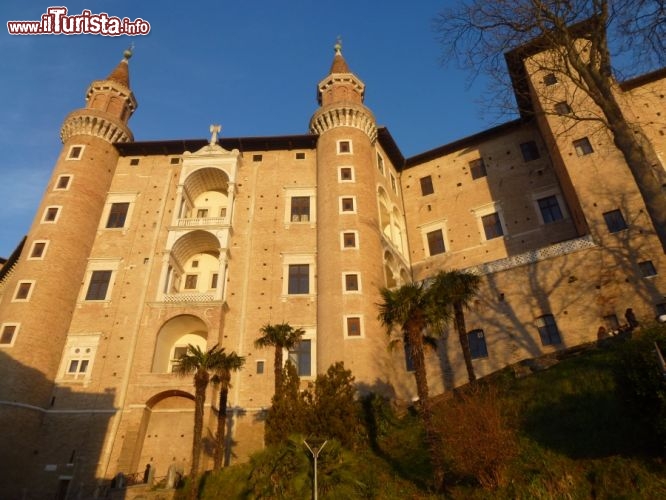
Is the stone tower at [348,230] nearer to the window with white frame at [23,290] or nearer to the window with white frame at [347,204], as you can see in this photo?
the window with white frame at [347,204]

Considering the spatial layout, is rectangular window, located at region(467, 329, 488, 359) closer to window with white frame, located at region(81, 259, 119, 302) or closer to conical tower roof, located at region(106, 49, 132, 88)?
window with white frame, located at region(81, 259, 119, 302)

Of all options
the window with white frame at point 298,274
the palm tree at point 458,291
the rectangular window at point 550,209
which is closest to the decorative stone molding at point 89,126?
the window with white frame at point 298,274

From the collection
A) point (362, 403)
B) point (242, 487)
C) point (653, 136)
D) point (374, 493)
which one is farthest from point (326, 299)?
point (653, 136)

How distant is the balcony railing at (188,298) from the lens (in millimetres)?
30531

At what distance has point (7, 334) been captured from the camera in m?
28.2

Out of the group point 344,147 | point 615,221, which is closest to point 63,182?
point 344,147

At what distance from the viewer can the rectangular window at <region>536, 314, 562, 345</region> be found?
88.8ft

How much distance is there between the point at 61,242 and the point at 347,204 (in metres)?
19.5

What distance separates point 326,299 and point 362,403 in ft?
24.5

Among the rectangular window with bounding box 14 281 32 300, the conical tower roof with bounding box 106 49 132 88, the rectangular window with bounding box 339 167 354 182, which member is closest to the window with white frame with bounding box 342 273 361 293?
the rectangular window with bounding box 339 167 354 182

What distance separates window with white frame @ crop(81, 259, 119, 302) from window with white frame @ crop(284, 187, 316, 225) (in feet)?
41.3

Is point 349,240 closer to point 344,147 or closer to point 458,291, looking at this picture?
point 344,147

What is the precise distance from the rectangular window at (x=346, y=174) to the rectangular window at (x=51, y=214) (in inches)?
791

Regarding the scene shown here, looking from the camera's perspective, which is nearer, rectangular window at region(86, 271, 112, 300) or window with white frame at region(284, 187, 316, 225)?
rectangular window at region(86, 271, 112, 300)
